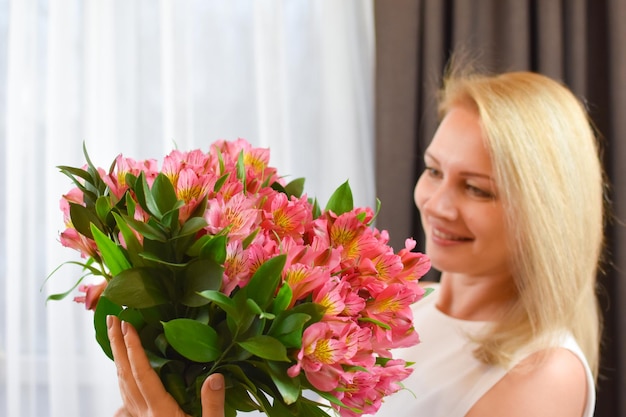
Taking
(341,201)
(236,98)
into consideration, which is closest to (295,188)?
(341,201)

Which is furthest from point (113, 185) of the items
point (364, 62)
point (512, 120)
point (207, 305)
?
point (364, 62)

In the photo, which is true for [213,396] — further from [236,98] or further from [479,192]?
[236,98]

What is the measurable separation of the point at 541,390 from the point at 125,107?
4.66 feet

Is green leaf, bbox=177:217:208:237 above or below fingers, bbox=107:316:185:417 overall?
above

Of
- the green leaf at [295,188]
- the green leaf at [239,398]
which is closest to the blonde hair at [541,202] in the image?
the green leaf at [295,188]

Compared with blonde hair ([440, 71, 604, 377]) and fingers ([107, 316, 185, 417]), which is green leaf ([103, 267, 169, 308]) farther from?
blonde hair ([440, 71, 604, 377])

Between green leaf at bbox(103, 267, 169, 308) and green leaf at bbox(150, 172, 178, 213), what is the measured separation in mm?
71

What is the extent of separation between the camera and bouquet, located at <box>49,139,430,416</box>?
0.78m

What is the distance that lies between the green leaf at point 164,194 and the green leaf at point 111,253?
0.20 ft

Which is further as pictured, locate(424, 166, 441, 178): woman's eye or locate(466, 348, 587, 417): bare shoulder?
locate(424, 166, 441, 178): woman's eye

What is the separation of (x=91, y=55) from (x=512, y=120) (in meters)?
1.25

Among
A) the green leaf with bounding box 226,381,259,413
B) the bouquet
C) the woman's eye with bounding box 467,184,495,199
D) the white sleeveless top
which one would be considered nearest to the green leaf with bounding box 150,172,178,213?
the bouquet

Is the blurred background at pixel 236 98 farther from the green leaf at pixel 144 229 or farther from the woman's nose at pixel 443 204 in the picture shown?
the green leaf at pixel 144 229

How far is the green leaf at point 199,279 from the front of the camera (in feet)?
2.60
